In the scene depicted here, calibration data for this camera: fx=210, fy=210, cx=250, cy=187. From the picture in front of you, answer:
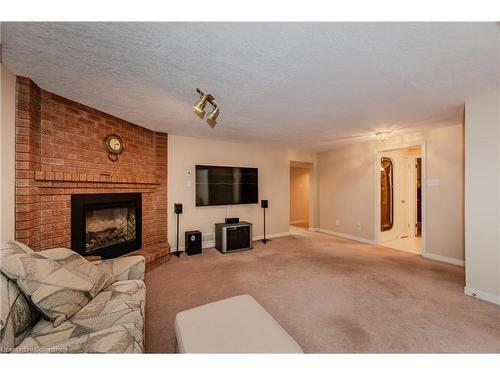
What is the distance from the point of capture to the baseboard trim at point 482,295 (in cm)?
221

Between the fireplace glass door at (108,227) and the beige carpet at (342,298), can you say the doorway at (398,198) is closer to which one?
the beige carpet at (342,298)

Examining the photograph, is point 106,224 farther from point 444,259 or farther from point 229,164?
point 444,259

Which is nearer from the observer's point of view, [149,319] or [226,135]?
[149,319]

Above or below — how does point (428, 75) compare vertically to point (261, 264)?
above

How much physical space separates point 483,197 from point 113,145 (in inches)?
181

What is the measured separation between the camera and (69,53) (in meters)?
1.55

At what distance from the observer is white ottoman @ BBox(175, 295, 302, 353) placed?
109 cm

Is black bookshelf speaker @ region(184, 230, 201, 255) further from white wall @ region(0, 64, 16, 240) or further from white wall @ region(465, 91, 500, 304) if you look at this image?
white wall @ region(465, 91, 500, 304)

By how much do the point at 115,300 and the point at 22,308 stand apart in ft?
1.50

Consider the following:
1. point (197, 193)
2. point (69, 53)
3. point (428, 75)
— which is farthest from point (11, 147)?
point (428, 75)

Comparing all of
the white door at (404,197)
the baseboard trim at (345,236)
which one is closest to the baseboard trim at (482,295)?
the baseboard trim at (345,236)

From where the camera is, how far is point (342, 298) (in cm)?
231

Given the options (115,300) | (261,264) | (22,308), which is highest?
(22,308)

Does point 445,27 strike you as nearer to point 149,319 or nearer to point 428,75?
point 428,75
